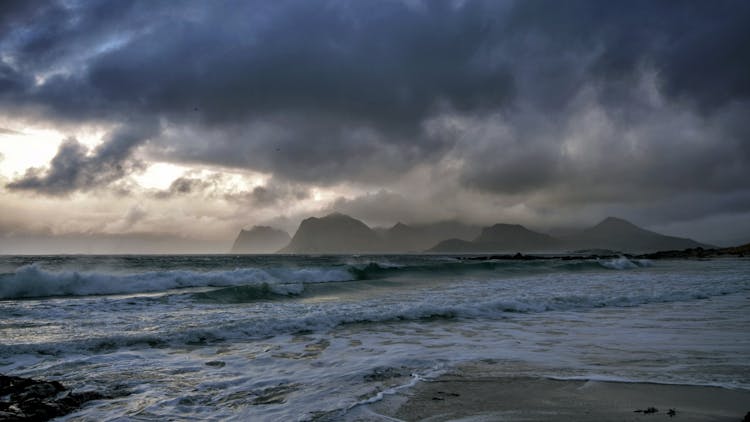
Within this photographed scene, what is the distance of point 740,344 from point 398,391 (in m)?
6.50

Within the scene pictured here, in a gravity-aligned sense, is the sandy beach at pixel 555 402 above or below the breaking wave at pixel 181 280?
above

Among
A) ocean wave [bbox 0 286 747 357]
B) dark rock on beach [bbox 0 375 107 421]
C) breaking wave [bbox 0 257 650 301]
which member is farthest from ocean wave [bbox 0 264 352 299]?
dark rock on beach [bbox 0 375 107 421]

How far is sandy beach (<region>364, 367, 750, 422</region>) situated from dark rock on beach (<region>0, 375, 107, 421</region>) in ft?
10.9

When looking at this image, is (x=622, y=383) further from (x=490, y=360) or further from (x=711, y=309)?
(x=711, y=309)

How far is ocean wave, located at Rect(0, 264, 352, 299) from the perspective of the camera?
18.7m

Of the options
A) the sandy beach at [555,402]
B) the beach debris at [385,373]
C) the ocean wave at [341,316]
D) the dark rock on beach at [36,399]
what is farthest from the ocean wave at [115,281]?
the sandy beach at [555,402]

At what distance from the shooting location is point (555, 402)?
474 cm

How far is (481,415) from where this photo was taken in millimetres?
4402

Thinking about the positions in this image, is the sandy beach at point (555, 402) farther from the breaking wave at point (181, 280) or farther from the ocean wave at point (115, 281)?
the ocean wave at point (115, 281)

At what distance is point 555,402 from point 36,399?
5855mm

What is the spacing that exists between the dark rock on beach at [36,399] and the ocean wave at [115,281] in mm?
12919

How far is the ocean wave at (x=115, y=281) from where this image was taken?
1869 centimetres

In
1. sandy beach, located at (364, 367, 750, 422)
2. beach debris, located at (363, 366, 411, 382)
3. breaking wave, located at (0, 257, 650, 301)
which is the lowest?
breaking wave, located at (0, 257, 650, 301)

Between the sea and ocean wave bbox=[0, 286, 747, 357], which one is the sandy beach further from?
ocean wave bbox=[0, 286, 747, 357]
